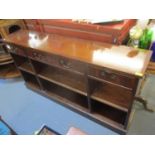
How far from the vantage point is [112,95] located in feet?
4.94

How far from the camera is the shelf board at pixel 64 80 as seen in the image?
5.42 feet

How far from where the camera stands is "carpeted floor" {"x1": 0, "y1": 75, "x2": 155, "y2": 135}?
1.69 meters

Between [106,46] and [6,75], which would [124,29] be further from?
[6,75]

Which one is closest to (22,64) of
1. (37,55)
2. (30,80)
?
(30,80)

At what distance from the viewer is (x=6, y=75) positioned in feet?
8.36

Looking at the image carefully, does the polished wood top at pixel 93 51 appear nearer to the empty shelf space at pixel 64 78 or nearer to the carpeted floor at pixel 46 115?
the empty shelf space at pixel 64 78

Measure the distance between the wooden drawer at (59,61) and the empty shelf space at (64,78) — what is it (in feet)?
0.88

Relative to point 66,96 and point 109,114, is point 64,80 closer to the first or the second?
point 66,96

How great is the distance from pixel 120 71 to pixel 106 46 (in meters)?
0.36

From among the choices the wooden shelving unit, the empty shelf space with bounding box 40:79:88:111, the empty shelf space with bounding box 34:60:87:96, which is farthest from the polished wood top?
the empty shelf space with bounding box 40:79:88:111

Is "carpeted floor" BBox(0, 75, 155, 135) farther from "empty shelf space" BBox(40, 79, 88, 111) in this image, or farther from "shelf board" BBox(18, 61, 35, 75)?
"shelf board" BBox(18, 61, 35, 75)

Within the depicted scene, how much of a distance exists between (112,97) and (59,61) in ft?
2.02

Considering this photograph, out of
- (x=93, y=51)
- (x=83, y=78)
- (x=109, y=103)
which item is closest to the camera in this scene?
(x=93, y=51)

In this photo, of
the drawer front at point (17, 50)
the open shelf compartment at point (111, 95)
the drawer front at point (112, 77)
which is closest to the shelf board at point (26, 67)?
the drawer front at point (17, 50)
